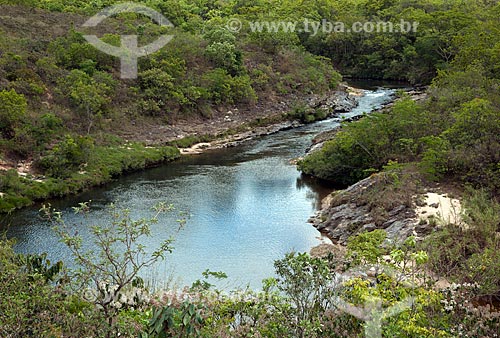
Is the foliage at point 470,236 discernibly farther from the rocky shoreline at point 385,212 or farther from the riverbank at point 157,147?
the riverbank at point 157,147

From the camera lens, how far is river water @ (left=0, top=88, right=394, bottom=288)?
1761cm

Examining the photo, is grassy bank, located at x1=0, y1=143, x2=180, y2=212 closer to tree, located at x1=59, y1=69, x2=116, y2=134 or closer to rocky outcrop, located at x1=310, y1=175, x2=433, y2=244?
tree, located at x1=59, y1=69, x2=116, y2=134

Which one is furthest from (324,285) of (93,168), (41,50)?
(41,50)

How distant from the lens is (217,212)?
2223cm

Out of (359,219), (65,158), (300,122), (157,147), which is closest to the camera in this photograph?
(359,219)

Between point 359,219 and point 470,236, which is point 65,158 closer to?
point 359,219

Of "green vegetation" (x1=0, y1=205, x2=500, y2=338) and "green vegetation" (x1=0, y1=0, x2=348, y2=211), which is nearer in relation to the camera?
"green vegetation" (x1=0, y1=205, x2=500, y2=338)

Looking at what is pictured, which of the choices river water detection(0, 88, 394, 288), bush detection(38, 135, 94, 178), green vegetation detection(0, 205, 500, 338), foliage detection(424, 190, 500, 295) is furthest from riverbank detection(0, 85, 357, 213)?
foliage detection(424, 190, 500, 295)

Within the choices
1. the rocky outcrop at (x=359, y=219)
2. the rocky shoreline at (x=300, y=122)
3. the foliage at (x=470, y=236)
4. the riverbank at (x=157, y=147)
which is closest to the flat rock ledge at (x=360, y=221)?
the rocky outcrop at (x=359, y=219)

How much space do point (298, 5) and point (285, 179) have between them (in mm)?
44040

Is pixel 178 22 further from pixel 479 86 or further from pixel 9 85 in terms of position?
pixel 479 86

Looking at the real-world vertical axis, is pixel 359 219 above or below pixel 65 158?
below

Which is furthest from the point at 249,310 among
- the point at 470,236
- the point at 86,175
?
the point at 86,175

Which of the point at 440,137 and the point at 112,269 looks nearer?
the point at 112,269
